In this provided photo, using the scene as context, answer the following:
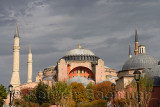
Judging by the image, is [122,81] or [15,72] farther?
[15,72]

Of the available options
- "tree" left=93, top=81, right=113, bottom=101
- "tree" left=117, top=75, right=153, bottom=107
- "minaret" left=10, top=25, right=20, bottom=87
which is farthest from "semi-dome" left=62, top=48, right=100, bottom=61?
"tree" left=117, top=75, right=153, bottom=107

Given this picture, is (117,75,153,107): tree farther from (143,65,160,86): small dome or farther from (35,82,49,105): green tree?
(35,82,49,105): green tree

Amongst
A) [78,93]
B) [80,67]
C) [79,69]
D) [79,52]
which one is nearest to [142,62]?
[78,93]

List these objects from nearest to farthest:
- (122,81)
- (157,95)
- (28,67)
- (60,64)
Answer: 1. (157,95)
2. (122,81)
3. (60,64)
4. (28,67)

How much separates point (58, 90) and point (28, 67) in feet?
146

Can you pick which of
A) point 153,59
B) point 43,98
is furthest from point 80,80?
point 43,98

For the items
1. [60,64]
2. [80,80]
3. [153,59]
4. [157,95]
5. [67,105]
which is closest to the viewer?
[67,105]

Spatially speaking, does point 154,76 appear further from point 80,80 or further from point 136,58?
point 80,80

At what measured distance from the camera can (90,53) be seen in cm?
7906

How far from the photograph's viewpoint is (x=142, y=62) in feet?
161

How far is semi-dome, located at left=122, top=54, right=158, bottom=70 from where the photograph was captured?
49.0 meters

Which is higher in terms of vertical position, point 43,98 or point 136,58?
point 136,58

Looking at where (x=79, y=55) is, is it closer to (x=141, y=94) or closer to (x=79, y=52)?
(x=79, y=52)

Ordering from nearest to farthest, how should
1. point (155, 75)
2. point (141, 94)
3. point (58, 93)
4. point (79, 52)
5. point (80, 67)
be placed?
point (141, 94)
point (58, 93)
point (155, 75)
point (80, 67)
point (79, 52)
